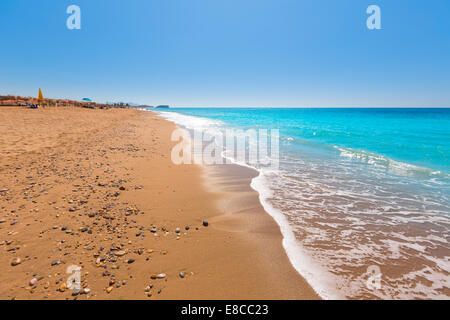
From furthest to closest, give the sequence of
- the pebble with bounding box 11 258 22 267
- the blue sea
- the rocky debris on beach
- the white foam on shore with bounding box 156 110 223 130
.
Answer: the white foam on shore with bounding box 156 110 223 130
the blue sea
the pebble with bounding box 11 258 22 267
the rocky debris on beach

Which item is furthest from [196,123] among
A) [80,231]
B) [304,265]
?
[304,265]

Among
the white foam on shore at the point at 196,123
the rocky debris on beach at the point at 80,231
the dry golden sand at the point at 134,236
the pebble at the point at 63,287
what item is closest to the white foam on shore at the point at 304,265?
the dry golden sand at the point at 134,236

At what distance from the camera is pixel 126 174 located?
712cm

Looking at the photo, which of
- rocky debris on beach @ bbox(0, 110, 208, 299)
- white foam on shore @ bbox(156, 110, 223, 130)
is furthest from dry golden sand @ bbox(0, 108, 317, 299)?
white foam on shore @ bbox(156, 110, 223, 130)

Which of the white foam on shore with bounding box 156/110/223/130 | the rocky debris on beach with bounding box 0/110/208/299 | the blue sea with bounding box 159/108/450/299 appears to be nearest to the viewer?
the rocky debris on beach with bounding box 0/110/208/299

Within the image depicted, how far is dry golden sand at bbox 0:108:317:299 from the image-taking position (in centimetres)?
283

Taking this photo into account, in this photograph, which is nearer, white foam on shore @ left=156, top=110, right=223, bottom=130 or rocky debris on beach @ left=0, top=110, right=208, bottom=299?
rocky debris on beach @ left=0, top=110, right=208, bottom=299

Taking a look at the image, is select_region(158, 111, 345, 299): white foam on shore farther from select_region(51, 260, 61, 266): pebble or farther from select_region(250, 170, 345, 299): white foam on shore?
select_region(51, 260, 61, 266): pebble

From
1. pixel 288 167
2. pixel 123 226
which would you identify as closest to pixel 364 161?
pixel 288 167

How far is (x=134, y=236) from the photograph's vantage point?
385 centimetres

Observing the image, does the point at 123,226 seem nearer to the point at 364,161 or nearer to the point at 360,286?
the point at 360,286

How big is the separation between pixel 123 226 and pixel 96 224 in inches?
22.7

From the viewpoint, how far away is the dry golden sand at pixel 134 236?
2.83 m

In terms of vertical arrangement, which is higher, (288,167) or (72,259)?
(288,167)
